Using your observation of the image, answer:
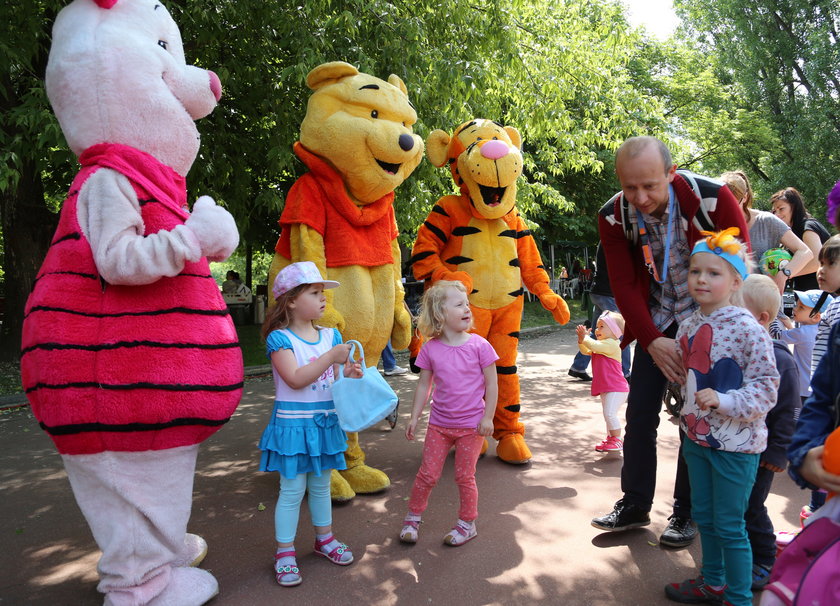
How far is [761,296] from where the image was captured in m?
2.99

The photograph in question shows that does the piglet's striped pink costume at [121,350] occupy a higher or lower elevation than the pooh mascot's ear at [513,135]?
lower

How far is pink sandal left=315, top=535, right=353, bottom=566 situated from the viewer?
10.5 ft

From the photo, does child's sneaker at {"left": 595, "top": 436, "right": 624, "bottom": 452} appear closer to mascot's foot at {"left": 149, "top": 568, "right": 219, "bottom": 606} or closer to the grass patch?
mascot's foot at {"left": 149, "top": 568, "right": 219, "bottom": 606}

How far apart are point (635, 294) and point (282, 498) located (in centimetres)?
198

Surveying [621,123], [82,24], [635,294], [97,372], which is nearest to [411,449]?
[635,294]

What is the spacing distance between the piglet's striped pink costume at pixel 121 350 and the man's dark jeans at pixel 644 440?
2.01 meters

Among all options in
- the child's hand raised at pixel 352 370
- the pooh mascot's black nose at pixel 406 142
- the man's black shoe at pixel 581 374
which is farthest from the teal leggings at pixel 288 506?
the man's black shoe at pixel 581 374

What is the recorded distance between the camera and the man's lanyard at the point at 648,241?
3.14 meters

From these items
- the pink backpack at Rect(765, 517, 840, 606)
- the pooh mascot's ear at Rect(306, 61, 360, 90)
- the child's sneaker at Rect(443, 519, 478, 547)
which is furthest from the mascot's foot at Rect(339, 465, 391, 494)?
the pink backpack at Rect(765, 517, 840, 606)

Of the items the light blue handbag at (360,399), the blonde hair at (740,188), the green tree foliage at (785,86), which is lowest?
the light blue handbag at (360,399)

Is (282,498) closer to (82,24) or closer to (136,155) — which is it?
(136,155)

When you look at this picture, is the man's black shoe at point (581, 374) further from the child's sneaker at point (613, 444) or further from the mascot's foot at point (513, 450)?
the mascot's foot at point (513, 450)

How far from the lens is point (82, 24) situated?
2736 mm

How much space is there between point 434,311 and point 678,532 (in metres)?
1.68
